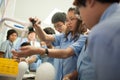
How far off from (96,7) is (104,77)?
25 centimetres

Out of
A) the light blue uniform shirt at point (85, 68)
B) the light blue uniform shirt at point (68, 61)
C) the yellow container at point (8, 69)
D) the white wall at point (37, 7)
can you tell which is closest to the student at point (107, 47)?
the light blue uniform shirt at point (85, 68)

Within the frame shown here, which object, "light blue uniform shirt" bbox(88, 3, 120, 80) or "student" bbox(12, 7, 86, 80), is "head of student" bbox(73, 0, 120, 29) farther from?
"student" bbox(12, 7, 86, 80)

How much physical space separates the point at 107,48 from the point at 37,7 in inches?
165

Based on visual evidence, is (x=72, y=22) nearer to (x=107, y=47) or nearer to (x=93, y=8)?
(x=93, y=8)

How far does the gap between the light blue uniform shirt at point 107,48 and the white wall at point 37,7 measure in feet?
12.9

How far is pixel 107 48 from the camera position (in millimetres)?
568

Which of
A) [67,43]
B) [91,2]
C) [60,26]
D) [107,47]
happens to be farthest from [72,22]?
[107,47]

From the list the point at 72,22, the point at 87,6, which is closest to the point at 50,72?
the point at 72,22

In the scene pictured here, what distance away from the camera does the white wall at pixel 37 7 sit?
450cm

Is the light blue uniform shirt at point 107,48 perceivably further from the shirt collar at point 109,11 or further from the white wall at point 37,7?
the white wall at point 37,7

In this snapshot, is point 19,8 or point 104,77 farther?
point 19,8

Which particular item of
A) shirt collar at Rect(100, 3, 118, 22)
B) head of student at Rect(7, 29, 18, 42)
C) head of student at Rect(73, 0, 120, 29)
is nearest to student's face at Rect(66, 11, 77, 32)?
head of student at Rect(73, 0, 120, 29)

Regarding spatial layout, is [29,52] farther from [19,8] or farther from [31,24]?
[19,8]

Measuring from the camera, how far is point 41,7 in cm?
468
